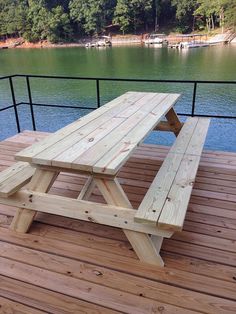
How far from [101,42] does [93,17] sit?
21.0 feet

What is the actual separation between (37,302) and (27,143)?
7.70 feet

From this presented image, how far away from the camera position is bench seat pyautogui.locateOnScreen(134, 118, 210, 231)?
56.7 inches

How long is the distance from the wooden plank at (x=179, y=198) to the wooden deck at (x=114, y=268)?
1.18 feet

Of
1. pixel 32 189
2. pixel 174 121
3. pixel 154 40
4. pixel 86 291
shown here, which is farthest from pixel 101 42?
pixel 86 291

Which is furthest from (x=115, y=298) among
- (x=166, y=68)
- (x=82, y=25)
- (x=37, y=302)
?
(x=82, y=25)

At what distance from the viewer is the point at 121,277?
156 centimetres

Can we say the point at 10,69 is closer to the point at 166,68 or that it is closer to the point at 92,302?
the point at 166,68

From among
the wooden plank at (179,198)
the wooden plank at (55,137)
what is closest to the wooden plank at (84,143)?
the wooden plank at (55,137)

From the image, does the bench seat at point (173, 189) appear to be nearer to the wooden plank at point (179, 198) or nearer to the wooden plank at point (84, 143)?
the wooden plank at point (179, 198)

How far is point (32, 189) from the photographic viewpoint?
1.81 meters

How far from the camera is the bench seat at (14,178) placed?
1.75 metres

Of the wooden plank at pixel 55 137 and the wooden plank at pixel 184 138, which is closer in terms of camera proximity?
the wooden plank at pixel 55 137

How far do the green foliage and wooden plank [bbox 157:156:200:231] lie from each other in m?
53.1

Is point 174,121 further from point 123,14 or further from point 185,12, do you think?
point 123,14
